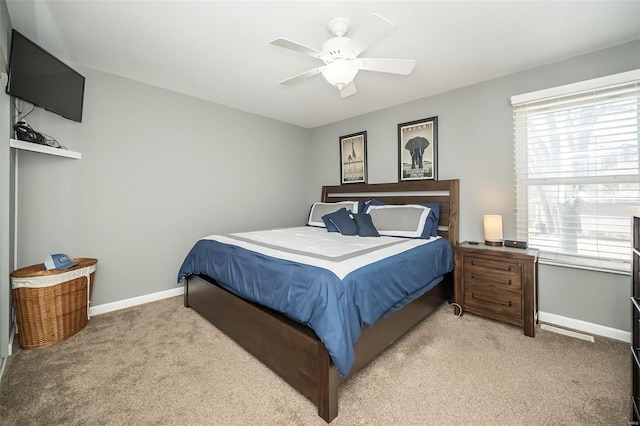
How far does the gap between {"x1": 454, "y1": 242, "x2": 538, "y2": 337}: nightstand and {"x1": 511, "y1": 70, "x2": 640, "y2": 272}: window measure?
0.32m

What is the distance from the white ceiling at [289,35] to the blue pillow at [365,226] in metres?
1.53

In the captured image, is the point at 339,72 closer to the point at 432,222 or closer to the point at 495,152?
the point at 432,222

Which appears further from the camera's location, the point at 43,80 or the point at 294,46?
the point at 43,80

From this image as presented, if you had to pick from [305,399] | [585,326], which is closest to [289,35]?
[305,399]

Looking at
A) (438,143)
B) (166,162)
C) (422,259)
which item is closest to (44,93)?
(166,162)

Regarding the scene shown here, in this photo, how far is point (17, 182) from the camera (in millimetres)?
2344

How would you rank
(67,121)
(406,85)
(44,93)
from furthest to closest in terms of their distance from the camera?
(406,85), (67,121), (44,93)

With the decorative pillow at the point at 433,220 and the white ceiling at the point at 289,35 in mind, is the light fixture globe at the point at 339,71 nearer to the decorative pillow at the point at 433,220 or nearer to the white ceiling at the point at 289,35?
the white ceiling at the point at 289,35

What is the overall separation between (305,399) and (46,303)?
7.13 feet

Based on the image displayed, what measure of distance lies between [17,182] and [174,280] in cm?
169

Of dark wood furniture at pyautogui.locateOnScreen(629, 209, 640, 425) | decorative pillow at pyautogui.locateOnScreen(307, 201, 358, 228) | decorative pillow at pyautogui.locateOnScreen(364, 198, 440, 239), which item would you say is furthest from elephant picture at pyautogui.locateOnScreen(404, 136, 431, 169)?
dark wood furniture at pyautogui.locateOnScreen(629, 209, 640, 425)

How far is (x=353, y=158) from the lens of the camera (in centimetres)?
427

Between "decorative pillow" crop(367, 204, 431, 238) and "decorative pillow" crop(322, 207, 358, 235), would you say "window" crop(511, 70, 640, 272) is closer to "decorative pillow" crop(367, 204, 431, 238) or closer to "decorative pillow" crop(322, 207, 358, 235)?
"decorative pillow" crop(367, 204, 431, 238)

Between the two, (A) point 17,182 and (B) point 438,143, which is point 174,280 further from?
(B) point 438,143
